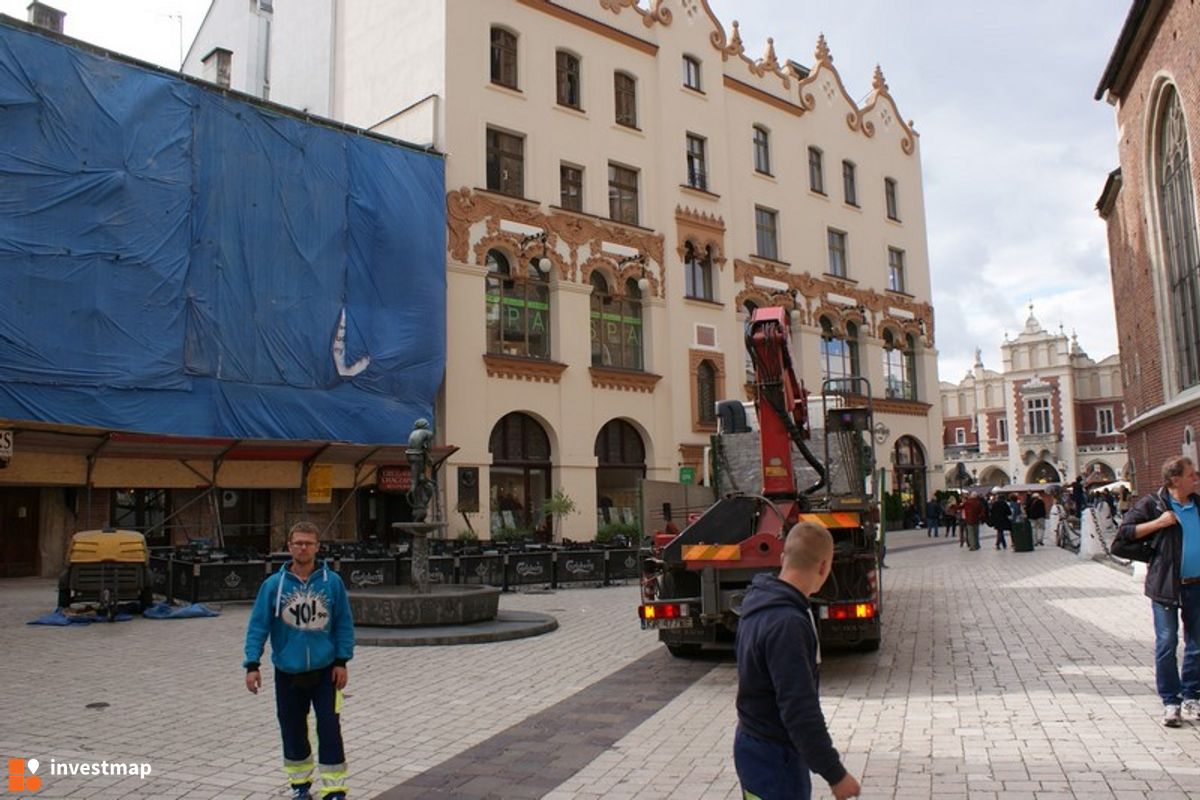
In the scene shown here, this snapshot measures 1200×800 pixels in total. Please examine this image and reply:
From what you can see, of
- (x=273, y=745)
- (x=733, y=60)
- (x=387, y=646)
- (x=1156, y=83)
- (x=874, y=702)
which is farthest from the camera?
(x=733, y=60)

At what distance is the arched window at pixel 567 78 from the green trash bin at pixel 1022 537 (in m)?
18.4

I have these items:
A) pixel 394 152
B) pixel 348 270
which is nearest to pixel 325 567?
pixel 348 270

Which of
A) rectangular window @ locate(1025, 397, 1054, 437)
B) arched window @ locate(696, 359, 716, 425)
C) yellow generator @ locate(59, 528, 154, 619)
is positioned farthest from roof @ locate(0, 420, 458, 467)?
rectangular window @ locate(1025, 397, 1054, 437)

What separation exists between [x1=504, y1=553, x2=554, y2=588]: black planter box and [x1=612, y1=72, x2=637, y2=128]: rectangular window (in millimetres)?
17473

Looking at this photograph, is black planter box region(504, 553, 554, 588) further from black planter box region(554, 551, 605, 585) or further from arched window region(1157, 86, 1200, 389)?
arched window region(1157, 86, 1200, 389)

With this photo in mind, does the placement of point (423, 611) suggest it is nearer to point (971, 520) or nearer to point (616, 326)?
point (616, 326)

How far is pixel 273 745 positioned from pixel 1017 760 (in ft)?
16.7

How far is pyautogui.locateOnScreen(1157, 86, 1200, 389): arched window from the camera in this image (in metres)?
19.6

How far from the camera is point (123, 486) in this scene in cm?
2083

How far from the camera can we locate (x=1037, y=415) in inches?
3226

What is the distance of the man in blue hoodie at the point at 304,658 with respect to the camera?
5.28 m

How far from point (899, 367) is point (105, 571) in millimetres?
34921

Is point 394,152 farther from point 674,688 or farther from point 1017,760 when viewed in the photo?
point 1017,760

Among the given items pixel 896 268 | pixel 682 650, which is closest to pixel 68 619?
pixel 682 650
